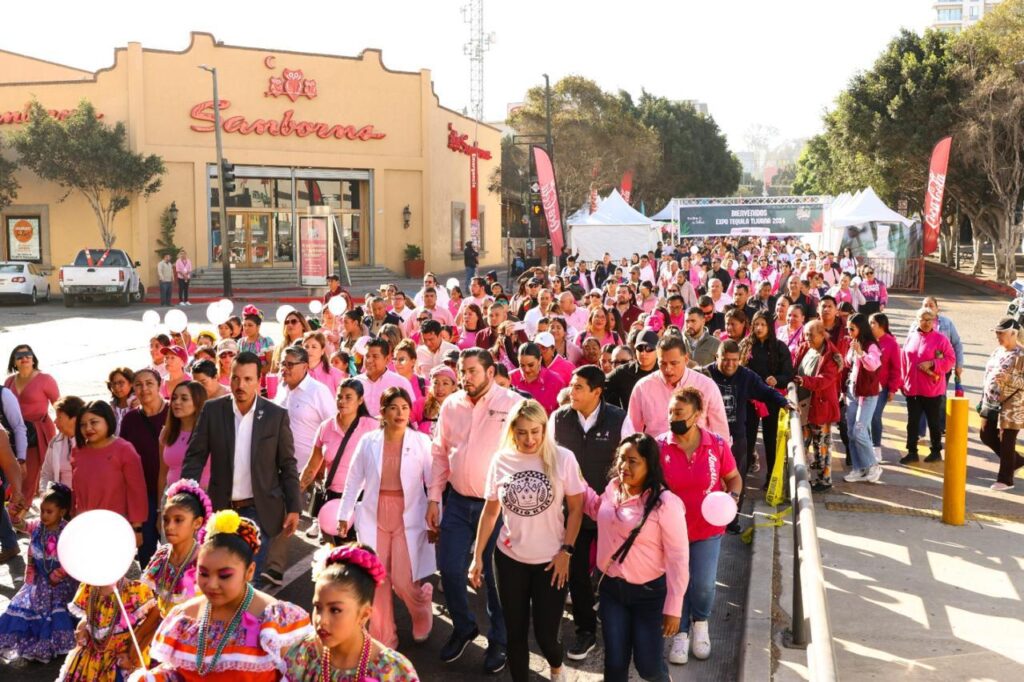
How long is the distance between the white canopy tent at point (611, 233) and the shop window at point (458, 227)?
12610 millimetres

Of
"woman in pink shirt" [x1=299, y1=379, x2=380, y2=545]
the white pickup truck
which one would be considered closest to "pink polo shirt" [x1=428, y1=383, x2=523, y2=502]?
"woman in pink shirt" [x1=299, y1=379, x2=380, y2=545]

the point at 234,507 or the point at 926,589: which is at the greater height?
the point at 234,507

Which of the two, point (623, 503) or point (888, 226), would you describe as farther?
point (888, 226)

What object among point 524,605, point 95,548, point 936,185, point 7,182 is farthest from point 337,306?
point 7,182

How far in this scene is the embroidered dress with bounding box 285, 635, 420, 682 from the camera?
3104 mm

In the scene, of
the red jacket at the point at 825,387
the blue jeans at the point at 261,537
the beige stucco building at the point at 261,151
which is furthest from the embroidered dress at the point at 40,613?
the beige stucco building at the point at 261,151

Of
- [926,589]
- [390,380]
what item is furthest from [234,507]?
[926,589]

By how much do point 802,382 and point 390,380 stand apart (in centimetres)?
404

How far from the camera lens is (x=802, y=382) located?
9.34m

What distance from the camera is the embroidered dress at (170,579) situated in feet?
13.8

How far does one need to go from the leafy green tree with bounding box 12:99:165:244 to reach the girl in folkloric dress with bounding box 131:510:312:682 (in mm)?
34635

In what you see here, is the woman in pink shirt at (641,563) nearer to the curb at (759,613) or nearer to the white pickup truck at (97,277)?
the curb at (759,613)

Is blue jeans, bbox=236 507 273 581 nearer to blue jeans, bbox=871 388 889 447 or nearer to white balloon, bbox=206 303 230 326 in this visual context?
white balloon, bbox=206 303 230 326

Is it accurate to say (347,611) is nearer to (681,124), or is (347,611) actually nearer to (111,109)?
(111,109)
